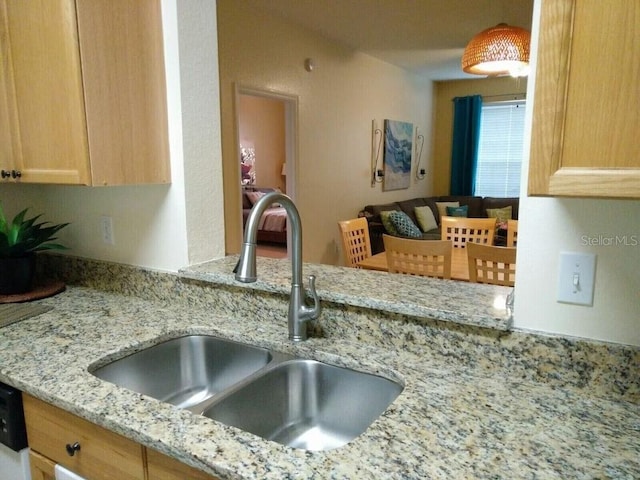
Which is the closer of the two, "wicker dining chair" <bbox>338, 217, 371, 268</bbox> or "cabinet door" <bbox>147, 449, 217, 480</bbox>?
"cabinet door" <bbox>147, 449, 217, 480</bbox>

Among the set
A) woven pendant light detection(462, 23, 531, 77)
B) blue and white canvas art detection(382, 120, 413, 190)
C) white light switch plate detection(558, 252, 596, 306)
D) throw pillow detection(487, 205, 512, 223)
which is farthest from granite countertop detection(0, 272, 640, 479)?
throw pillow detection(487, 205, 512, 223)

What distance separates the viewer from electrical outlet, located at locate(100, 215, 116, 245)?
1748 mm

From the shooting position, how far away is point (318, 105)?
4.56m

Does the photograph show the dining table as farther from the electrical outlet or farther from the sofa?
the sofa

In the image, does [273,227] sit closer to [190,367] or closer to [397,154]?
[397,154]

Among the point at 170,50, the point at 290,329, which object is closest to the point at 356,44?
the point at 170,50

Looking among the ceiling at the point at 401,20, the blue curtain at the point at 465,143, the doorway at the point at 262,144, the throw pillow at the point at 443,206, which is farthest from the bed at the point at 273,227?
the blue curtain at the point at 465,143

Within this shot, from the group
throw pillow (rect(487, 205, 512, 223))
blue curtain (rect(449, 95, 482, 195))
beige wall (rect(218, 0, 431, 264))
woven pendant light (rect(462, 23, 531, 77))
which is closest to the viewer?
woven pendant light (rect(462, 23, 531, 77))

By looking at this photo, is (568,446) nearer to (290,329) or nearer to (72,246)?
(290,329)

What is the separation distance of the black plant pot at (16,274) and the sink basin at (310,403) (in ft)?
3.62

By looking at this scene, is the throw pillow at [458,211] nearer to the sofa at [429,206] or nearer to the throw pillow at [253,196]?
the sofa at [429,206]

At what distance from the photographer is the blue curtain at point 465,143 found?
689 cm

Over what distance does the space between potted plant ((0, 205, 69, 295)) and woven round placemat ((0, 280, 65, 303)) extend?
0.09 ft

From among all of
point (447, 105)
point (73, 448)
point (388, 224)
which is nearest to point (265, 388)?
point (73, 448)
